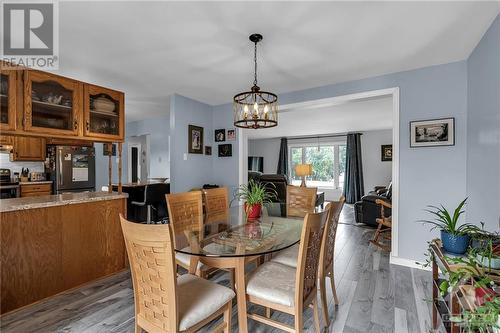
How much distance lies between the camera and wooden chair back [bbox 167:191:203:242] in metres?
2.21

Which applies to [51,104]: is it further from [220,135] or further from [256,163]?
[256,163]

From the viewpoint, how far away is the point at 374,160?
25.7ft

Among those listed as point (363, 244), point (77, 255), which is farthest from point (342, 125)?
point (77, 255)

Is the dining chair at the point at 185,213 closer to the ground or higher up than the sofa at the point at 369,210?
higher up

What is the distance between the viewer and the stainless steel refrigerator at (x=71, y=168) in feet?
15.1

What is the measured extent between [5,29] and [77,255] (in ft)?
6.91

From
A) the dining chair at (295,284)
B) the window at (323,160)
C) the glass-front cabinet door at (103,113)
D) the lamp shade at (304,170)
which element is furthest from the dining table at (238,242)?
the window at (323,160)

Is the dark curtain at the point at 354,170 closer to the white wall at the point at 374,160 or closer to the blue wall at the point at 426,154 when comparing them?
the white wall at the point at 374,160

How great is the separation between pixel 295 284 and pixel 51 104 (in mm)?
2673

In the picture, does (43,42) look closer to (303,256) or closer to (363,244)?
(303,256)

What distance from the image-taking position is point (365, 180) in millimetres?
8000

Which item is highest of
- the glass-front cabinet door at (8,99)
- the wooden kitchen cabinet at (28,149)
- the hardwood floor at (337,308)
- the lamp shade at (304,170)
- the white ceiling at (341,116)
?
the white ceiling at (341,116)

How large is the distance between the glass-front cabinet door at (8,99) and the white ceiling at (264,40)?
23.0 inches

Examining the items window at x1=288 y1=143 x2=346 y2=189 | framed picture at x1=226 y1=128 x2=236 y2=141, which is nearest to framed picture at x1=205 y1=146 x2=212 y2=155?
framed picture at x1=226 y1=128 x2=236 y2=141
